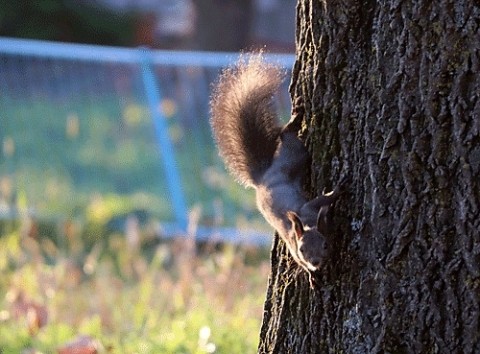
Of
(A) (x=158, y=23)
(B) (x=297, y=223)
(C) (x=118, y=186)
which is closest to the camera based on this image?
(B) (x=297, y=223)

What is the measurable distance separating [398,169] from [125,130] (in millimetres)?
5054

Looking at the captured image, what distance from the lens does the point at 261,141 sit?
2.43m

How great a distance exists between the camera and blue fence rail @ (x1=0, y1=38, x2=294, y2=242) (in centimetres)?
588

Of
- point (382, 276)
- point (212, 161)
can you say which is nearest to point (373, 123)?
point (382, 276)

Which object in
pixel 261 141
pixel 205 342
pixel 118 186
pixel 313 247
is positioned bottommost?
pixel 118 186

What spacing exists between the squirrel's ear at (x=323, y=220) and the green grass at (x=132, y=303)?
0.92 m

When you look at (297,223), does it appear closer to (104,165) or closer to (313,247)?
(313,247)

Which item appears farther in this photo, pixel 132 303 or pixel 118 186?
pixel 118 186

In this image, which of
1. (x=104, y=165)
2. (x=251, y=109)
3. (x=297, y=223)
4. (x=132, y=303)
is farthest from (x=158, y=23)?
(x=297, y=223)

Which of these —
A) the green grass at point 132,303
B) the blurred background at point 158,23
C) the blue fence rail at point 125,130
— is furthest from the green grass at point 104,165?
the blurred background at point 158,23

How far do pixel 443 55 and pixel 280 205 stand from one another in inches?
22.3

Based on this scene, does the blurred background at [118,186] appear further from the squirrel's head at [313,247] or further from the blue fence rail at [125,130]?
the squirrel's head at [313,247]

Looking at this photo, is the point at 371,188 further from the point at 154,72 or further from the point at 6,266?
the point at 154,72

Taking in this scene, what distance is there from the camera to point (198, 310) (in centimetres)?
355
